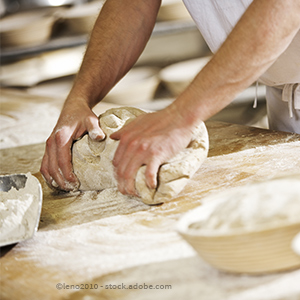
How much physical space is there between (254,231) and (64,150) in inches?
32.9

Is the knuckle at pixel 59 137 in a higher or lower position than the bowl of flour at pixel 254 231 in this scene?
lower

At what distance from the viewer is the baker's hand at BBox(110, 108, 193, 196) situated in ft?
3.91

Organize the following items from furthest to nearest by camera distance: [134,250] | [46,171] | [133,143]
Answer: [46,171]
[133,143]
[134,250]

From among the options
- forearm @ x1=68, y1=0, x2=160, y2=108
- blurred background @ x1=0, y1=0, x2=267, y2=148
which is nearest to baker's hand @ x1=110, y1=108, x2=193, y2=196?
forearm @ x1=68, y1=0, x2=160, y2=108

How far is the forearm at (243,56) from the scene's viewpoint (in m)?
1.12

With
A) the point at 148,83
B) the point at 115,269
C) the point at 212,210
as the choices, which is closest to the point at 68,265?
the point at 115,269

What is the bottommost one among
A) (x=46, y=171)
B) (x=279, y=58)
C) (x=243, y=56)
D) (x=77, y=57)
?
(x=77, y=57)

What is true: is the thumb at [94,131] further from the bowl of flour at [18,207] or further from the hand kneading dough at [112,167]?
the bowl of flour at [18,207]

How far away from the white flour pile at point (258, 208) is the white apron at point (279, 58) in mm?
773

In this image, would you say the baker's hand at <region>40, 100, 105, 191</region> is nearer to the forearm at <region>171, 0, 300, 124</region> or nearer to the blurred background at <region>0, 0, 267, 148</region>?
the forearm at <region>171, 0, 300, 124</region>

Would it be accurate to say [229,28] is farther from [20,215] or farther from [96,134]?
[20,215]

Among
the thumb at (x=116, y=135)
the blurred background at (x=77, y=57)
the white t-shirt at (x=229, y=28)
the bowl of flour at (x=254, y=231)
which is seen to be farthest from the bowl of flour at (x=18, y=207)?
the blurred background at (x=77, y=57)

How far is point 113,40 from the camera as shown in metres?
1.71

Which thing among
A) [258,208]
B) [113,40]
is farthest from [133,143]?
[113,40]
